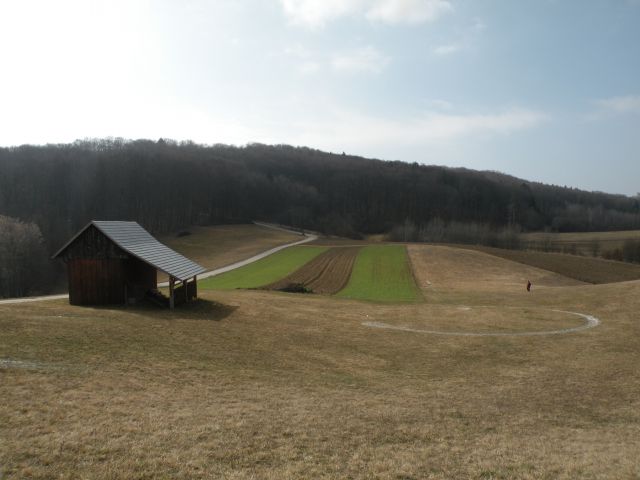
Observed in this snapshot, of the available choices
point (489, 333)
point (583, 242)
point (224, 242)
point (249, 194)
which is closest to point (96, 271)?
point (489, 333)

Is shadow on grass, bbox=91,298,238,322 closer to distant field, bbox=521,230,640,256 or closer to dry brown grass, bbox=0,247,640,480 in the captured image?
dry brown grass, bbox=0,247,640,480

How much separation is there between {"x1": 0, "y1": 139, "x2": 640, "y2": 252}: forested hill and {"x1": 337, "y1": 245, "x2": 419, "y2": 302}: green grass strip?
190ft

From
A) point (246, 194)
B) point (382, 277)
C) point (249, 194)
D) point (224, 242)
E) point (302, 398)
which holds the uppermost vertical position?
point (249, 194)

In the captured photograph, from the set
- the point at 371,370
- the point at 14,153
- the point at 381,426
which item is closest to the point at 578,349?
the point at 371,370

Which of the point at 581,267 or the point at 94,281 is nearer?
the point at 94,281

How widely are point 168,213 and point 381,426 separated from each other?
11683 cm

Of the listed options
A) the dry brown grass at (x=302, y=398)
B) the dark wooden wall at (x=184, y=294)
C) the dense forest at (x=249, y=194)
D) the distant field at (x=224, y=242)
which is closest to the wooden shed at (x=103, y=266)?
the dark wooden wall at (x=184, y=294)

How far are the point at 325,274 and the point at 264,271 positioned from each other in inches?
333

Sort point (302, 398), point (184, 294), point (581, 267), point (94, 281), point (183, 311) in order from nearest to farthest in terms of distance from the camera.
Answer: point (302, 398) → point (94, 281) → point (183, 311) → point (184, 294) → point (581, 267)

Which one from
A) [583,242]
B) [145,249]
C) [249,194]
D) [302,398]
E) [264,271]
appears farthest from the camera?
[249,194]

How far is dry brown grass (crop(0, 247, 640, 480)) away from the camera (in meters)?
8.28

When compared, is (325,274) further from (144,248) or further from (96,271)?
(96,271)

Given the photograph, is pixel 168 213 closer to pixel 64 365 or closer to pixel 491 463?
pixel 64 365

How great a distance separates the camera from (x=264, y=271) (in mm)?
59031
